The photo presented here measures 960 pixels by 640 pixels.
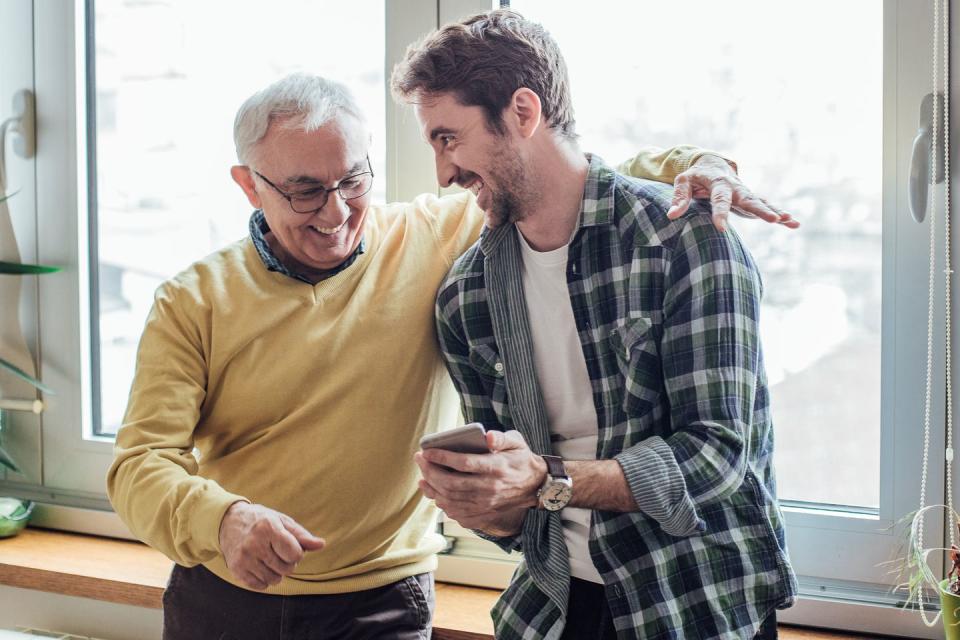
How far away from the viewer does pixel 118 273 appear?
7.76ft

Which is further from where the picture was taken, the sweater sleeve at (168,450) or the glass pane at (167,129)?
the glass pane at (167,129)

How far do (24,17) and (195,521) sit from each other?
1.62 meters

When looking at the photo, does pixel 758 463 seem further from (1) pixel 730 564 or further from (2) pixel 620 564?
(2) pixel 620 564

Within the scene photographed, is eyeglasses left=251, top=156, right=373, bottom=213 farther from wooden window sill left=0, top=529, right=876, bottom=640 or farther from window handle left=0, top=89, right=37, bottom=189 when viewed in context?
window handle left=0, top=89, right=37, bottom=189

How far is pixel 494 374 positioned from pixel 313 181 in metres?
0.44

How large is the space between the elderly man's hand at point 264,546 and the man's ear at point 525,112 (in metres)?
0.68

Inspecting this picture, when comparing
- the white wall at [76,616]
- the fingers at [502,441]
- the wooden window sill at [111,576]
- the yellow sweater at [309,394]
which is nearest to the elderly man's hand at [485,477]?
the fingers at [502,441]

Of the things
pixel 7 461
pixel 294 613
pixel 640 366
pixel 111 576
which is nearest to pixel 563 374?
pixel 640 366

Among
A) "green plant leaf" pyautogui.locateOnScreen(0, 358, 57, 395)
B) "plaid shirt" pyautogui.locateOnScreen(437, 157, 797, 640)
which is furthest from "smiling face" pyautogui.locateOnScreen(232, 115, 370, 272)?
"green plant leaf" pyautogui.locateOnScreen(0, 358, 57, 395)

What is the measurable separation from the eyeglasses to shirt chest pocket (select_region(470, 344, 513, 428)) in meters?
0.34

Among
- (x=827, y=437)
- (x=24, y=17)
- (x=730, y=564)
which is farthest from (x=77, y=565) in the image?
(x=827, y=437)

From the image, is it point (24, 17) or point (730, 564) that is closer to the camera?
point (730, 564)

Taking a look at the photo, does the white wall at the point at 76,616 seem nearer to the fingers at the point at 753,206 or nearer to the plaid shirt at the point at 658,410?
the plaid shirt at the point at 658,410

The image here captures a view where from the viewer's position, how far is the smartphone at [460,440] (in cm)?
119
